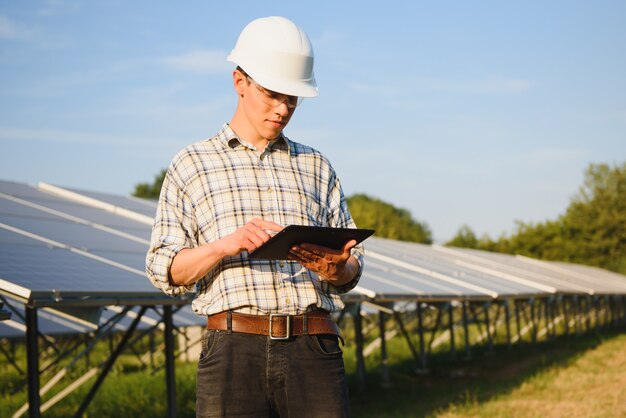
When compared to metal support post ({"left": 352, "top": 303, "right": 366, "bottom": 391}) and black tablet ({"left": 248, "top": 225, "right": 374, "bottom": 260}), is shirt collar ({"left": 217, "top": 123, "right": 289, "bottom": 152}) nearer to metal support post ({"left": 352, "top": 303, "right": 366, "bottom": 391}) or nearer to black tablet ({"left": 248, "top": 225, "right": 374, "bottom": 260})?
black tablet ({"left": 248, "top": 225, "right": 374, "bottom": 260})

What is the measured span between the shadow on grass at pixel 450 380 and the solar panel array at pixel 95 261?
4.06ft

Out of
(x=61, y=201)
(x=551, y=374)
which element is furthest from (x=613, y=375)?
(x=61, y=201)

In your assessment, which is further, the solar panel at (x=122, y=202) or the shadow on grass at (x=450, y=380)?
the solar panel at (x=122, y=202)

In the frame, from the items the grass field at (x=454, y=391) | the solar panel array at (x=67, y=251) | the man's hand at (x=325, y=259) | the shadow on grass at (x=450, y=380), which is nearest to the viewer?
the man's hand at (x=325, y=259)

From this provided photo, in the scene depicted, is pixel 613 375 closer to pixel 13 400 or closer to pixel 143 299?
pixel 13 400

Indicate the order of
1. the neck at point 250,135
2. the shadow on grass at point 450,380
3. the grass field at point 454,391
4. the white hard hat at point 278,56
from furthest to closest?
the shadow on grass at point 450,380 → the grass field at point 454,391 → the neck at point 250,135 → the white hard hat at point 278,56

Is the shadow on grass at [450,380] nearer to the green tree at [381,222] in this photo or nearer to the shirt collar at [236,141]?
the shirt collar at [236,141]

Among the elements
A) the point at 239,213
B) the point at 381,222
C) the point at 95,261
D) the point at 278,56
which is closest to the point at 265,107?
the point at 278,56

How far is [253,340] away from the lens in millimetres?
2832

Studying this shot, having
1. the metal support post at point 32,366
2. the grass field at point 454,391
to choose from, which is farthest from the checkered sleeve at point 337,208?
the grass field at point 454,391

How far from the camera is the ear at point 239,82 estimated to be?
303cm

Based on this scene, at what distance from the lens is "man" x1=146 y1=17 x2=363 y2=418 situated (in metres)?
2.81

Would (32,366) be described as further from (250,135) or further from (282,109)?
(282,109)

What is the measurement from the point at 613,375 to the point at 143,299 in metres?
8.85
